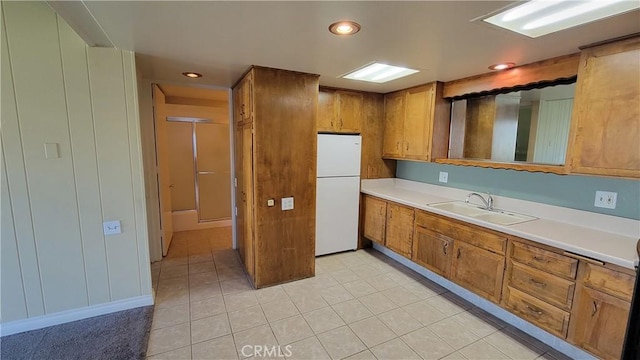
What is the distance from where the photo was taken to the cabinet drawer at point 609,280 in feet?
5.31

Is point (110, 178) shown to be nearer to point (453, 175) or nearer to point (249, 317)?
point (249, 317)

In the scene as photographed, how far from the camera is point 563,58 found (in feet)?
6.92

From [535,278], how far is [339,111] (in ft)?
8.60

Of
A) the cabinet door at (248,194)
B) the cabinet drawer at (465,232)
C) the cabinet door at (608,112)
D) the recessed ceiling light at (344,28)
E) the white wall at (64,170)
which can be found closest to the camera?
the recessed ceiling light at (344,28)

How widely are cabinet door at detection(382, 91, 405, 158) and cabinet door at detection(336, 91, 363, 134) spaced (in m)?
0.40

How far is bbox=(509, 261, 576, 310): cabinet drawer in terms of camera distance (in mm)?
1876

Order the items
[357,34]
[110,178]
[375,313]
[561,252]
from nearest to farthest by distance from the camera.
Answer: [357,34]
[561,252]
[110,178]
[375,313]

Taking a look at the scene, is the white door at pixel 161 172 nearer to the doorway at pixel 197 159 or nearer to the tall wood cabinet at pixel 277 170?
the doorway at pixel 197 159

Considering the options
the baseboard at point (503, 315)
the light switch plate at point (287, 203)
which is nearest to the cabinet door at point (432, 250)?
the baseboard at point (503, 315)

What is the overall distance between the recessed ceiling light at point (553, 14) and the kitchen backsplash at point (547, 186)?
3.86 ft

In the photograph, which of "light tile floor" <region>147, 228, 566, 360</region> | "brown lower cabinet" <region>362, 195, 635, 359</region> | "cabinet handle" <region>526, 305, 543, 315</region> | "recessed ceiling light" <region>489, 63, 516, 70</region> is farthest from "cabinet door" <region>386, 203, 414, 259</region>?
"recessed ceiling light" <region>489, 63, 516, 70</region>

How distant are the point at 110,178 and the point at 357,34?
222 centimetres

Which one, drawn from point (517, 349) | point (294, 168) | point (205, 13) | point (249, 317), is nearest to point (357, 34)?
point (205, 13)

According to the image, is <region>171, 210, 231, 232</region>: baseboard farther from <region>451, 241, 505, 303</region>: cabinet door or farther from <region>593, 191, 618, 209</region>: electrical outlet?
<region>593, 191, 618, 209</region>: electrical outlet
